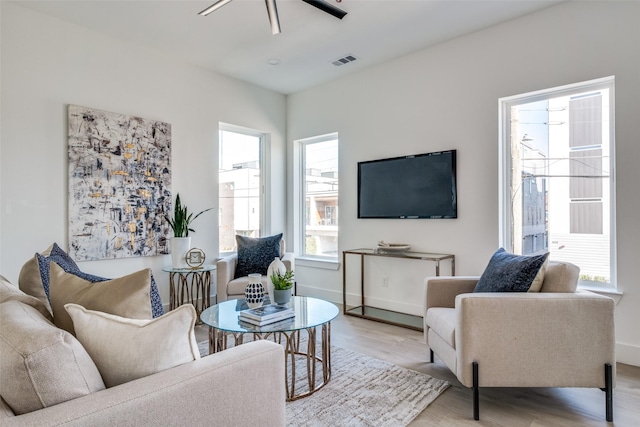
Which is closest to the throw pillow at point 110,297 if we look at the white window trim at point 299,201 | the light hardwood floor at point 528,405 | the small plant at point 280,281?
the small plant at point 280,281

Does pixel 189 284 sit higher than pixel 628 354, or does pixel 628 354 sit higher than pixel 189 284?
pixel 189 284

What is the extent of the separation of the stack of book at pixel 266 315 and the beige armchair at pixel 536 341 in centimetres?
97

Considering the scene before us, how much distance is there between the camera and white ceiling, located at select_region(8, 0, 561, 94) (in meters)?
2.89

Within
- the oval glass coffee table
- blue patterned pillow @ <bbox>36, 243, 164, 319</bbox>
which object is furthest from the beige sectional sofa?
the oval glass coffee table

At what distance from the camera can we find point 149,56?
145 inches

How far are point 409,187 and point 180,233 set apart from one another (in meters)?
2.40

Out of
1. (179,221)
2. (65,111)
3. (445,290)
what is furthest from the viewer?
(179,221)

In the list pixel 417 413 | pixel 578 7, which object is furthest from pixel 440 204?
pixel 417 413

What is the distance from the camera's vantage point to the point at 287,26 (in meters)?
3.21

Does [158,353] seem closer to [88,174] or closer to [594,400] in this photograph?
[594,400]

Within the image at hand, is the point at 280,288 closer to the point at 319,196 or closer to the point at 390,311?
the point at 390,311

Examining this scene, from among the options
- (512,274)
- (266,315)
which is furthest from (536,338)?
(266,315)

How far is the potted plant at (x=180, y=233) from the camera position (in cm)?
363

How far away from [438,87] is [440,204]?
116 cm
